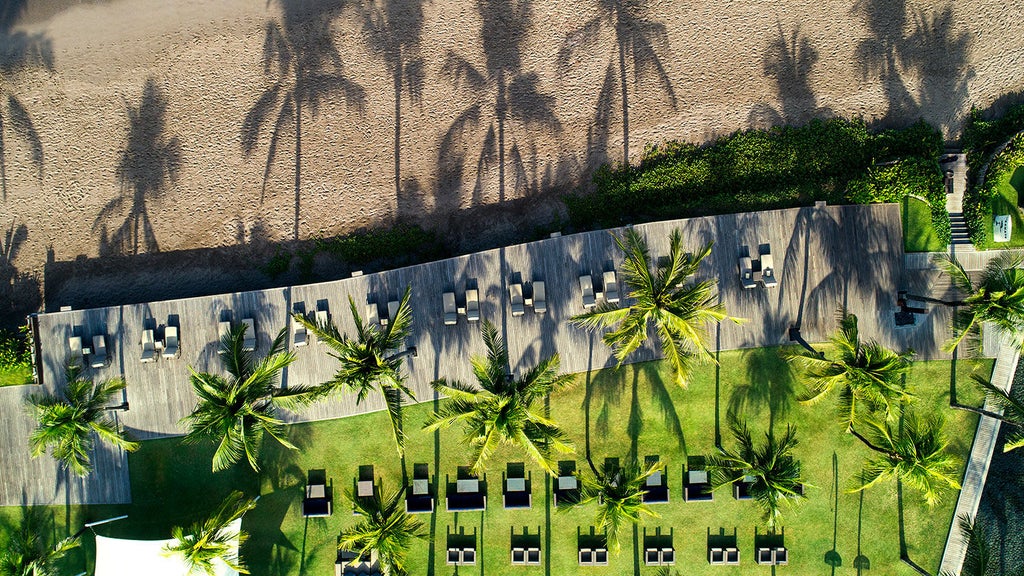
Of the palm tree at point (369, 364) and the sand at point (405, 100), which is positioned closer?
the palm tree at point (369, 364)

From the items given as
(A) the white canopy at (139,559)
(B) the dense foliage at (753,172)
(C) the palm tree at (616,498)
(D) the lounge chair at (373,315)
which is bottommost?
(A) the white canopy at (139,559)

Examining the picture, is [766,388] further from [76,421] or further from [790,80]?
[76,421]

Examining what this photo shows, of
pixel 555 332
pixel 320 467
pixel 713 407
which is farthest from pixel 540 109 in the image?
pixel 320 467

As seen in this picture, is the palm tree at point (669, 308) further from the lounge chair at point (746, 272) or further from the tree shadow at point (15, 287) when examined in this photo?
the tree shadow at point (15, 287)

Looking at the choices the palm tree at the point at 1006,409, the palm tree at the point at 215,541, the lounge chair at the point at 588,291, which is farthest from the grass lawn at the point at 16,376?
the palm tree at the point at 1006,409

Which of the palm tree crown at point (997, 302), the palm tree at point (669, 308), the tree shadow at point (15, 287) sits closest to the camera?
the palm tree at point (669, 308)

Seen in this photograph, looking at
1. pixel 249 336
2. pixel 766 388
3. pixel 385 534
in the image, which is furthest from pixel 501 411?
pixel 766 388

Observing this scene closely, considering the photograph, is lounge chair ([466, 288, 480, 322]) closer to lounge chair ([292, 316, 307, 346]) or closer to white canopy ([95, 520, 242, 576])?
lounge chair ([292, 316, 307, 346])

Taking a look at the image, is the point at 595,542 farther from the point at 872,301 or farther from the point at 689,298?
the point at 872,301
